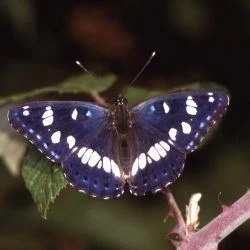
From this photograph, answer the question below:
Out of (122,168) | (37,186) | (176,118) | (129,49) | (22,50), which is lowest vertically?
(22,50)

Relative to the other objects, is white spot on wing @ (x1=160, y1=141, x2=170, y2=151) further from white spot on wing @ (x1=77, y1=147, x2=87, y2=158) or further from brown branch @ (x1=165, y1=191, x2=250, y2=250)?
brown branch @ (x1=165, y1=191, x2=250, y2=250)

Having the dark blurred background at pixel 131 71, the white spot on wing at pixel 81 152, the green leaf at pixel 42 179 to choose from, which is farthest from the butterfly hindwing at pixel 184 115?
the dark blurred background at pixel 131 71

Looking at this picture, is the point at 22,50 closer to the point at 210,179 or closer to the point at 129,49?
the point at 129,49

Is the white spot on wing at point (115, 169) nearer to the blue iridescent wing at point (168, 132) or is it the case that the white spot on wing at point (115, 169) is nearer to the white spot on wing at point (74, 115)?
the blue iridescent wing at point (168, 132)

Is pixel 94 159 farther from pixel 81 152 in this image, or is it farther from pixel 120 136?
pixel 120 136

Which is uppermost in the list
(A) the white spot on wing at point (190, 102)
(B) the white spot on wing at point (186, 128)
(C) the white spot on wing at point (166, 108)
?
(A) the white spot on wing at point (190, 102)

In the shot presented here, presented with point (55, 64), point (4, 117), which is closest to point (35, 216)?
point (55, 64)

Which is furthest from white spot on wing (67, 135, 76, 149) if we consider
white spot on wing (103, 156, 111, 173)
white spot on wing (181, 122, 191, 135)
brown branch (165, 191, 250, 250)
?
brown branch (165, 191, 250, 250)

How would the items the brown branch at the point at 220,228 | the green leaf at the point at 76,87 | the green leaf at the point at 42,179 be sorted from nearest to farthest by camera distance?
the brown branch at the point at 220,228 → the green leaf at the point at 42,179 → the green leaf at the point at 76,87
